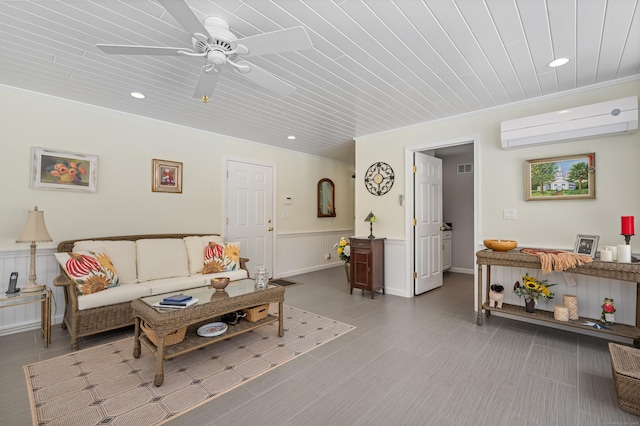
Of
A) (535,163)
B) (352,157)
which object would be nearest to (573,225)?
(535,163)

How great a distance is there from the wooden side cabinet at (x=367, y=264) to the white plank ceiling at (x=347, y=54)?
1865mm

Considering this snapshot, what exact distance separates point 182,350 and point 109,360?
81 centimetres

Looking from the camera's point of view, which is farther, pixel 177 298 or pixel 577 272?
pixel 577 272

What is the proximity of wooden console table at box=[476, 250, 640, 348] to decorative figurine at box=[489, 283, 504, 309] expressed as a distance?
55 mm

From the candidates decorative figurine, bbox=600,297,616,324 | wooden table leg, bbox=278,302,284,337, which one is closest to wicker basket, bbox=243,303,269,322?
wooden table leg, bbox=278,302,284,337

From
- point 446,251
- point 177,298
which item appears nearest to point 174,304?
point 177,298

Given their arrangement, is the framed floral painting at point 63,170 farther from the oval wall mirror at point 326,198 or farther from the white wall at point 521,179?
the oval wall mirror at point 326,198

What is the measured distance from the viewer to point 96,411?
180 cm

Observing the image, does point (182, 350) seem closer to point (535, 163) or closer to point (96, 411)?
point (96, 411)

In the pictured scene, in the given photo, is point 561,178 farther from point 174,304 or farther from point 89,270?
point 89,270

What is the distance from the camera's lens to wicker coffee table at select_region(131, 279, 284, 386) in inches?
81.7

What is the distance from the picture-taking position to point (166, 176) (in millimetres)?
4086

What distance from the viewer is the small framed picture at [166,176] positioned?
397cm

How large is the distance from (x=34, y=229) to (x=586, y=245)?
5.38m
